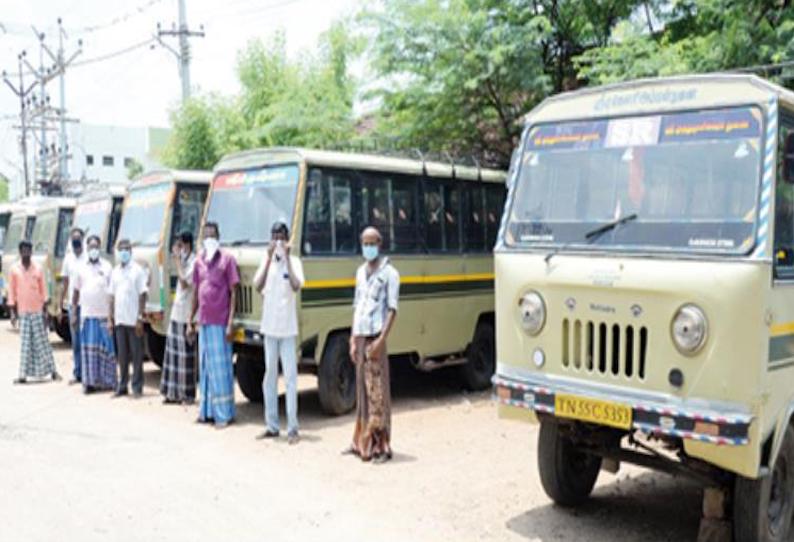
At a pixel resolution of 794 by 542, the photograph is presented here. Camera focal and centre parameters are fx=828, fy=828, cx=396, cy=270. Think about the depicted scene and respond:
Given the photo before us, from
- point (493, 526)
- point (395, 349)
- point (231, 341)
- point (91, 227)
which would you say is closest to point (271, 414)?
point (231, 341)

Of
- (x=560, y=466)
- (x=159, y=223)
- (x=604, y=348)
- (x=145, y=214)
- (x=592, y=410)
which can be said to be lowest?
(x=560, y=466)

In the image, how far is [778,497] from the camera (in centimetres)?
515

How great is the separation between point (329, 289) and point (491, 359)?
3.12m

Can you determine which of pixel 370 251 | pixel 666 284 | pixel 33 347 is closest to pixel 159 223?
pixel 33 347

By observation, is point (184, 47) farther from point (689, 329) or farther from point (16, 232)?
point (689, 329)

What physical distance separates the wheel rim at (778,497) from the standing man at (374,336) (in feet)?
10.3

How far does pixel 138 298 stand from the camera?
9.92m

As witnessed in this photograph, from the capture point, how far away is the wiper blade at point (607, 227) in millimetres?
5074

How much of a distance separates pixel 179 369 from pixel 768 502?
6.77 meters

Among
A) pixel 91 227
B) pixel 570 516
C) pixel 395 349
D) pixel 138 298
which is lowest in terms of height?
pixel 570 516

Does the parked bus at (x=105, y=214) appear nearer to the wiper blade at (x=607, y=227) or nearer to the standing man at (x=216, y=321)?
the standing man at (x=216, y=321)

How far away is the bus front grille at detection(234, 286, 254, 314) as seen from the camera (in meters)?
8.72

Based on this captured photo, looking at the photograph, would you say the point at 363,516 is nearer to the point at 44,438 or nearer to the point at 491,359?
the point at 44,438

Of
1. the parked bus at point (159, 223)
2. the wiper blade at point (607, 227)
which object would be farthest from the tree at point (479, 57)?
the wiper blade at point (607, 227)
